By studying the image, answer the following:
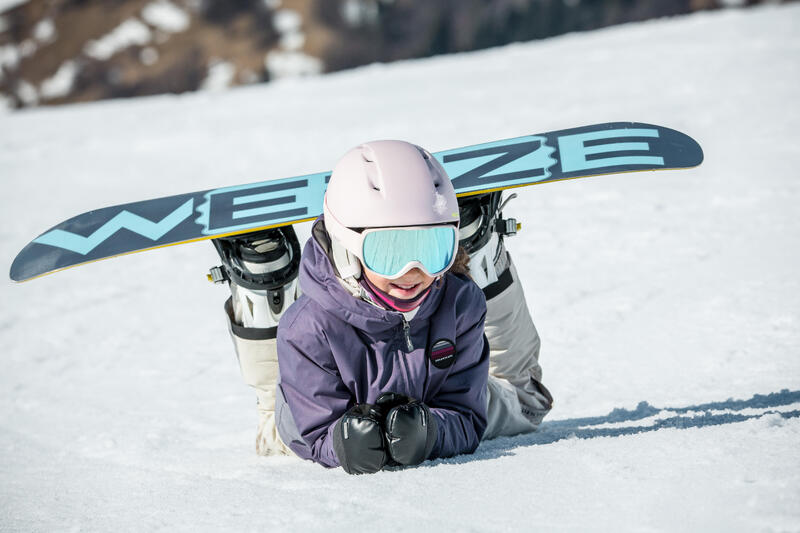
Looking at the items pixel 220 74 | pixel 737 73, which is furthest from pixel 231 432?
pixel 220 74

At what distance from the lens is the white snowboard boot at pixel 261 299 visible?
3223mm

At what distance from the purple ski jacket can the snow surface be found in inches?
6.4

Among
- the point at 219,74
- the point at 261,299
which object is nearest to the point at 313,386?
the point at 261,299

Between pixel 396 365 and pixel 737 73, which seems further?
pixel 737 73

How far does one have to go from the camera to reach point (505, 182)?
10.7 ft

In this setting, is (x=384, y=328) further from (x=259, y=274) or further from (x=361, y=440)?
(x=259, y=274)

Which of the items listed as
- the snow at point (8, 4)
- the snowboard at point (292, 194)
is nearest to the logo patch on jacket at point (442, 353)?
the snowboard at point (292, 194)

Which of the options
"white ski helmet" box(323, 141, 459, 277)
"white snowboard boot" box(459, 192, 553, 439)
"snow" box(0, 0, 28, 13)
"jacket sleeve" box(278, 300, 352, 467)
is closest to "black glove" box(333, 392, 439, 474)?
"jacket sleeve" box(278, 300, 352, 467)

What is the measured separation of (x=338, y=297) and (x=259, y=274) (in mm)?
865

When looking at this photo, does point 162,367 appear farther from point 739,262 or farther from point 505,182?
point 739,262

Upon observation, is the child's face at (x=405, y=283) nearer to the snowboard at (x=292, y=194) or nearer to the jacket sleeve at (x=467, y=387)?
the jacket sleeve at (x=467, y=387)

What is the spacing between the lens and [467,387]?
269 centimetres

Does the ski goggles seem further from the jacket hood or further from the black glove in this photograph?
the black glove

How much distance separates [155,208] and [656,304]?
10.0 feet
